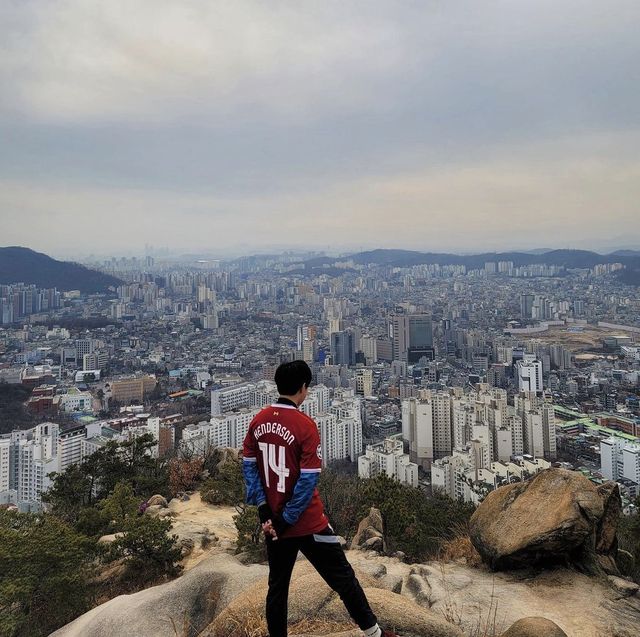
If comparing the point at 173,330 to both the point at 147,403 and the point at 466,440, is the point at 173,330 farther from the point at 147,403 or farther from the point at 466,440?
the point at 466,440

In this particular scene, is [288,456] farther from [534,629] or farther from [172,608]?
[172,608]

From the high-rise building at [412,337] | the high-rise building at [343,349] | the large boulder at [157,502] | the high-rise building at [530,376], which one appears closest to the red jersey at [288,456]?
the large boulder at [157,502]

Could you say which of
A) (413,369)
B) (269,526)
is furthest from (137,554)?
(413,369)

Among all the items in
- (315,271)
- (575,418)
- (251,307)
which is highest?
(315,271)

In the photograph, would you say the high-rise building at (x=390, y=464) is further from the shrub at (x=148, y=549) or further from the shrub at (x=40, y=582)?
the shrub at (x=40, y=582)

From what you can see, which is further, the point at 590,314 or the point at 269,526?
the point at 590,314

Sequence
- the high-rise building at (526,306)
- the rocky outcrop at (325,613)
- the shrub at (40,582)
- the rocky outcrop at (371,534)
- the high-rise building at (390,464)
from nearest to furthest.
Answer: the rocky outcrop at (325,613), the shrub at (40,582), the rocky outcrop at (371,534), the high-rise building at (390,464), the high-rise building at (526,306)
